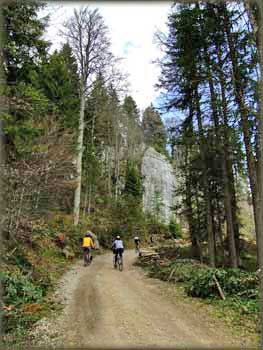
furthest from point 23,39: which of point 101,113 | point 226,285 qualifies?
point 101,113

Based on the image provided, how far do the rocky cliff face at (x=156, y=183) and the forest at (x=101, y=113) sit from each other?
15.6 m

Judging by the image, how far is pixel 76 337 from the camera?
4137 millimetres

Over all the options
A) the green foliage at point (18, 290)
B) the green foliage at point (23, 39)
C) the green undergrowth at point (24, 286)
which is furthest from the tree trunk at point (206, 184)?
the green foliage at point (18, 290)

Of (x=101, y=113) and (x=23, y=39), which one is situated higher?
(x=101, y=113)

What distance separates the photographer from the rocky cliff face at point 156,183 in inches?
1352

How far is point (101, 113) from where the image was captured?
18859mm

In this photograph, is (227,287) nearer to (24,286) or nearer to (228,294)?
(228,294)

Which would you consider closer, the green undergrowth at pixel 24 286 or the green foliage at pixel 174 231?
the green undergrowth at pixel 24 286

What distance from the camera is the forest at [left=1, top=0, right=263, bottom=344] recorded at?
5.93m

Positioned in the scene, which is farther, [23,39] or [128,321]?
[23,39]

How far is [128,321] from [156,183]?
33643 mm

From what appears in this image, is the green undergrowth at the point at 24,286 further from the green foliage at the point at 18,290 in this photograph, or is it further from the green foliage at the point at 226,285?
the green foliage at the point at 226,285

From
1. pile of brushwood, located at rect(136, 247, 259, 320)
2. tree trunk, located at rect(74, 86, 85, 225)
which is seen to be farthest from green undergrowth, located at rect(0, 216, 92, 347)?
tree trunk, located at rect(74, 86, 85, 225)

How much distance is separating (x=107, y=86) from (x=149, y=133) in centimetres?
2485
